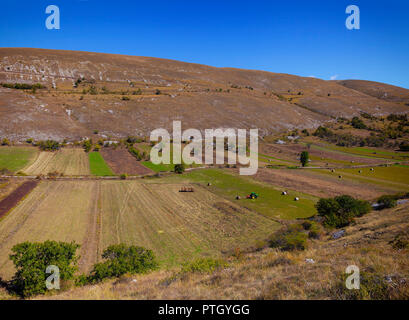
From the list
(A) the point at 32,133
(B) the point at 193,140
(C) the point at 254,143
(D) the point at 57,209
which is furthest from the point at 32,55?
(D) the point at 57,209

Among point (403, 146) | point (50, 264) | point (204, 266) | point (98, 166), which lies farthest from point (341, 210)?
point (403, 146)

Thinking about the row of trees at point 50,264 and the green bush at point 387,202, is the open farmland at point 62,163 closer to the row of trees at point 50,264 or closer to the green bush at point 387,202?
the row of trees at point 50,264

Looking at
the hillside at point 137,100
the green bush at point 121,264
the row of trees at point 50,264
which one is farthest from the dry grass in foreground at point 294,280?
the hillside at point 137,100

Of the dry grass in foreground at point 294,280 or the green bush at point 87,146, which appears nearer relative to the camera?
the dry grass in foreground at point 294,280

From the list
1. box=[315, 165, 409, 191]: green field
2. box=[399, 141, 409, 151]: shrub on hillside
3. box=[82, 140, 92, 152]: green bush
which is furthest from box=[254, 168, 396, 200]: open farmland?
box=[82, 140, 92, 152]: green bush

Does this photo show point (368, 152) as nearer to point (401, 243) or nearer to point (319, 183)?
point (319, 183)

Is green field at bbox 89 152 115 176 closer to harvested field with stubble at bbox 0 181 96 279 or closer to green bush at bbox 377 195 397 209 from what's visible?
harvested field with stubble at bbox 0 181 96 279
